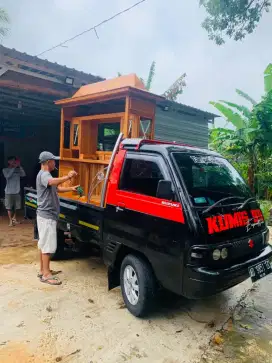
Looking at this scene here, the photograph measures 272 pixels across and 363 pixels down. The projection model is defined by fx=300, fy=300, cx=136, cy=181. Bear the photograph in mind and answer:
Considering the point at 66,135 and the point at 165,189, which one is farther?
the point at 66,135

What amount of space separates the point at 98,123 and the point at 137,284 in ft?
13.5

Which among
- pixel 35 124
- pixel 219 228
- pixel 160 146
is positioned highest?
pixel 35 124

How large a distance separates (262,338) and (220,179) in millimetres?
1836

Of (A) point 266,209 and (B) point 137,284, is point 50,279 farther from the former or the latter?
(A) point 266,209

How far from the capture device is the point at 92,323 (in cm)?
334

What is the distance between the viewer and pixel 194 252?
9.41 ft

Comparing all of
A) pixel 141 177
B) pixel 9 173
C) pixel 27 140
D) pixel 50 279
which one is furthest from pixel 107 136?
pixel 27 140

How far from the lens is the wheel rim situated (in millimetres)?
3543

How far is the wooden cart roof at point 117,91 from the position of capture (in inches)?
203

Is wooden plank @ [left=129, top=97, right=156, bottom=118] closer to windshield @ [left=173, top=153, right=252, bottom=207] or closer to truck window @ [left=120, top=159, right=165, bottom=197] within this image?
truck window @ [left=120, top=159, right=165, bottom=197]

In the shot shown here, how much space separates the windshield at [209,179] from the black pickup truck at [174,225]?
0.05 ft

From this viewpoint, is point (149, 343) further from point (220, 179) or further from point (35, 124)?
point (35, 124)

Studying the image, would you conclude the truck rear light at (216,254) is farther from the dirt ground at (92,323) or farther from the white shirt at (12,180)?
the white shirt at (12,180)

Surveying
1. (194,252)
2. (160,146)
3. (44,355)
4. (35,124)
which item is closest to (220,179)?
(160,146)
